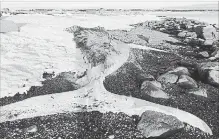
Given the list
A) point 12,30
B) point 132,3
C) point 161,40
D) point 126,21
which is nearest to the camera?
point 12,30

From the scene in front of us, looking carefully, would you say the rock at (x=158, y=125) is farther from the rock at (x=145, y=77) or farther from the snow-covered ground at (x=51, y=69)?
the rock at (x=145, y=77)

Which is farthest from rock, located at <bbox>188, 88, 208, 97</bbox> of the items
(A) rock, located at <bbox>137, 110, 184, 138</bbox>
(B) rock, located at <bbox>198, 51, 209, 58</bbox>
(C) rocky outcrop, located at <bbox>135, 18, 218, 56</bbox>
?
(C) rocky outcrop, located at <bbox>135, 18, 218, 56</bbox>

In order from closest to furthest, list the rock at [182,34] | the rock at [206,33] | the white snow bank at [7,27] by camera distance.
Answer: the white snow bank at [7,27]
the rock at [206,33]
the rock at [182,34]

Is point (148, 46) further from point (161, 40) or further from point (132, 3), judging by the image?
point (132, 3)

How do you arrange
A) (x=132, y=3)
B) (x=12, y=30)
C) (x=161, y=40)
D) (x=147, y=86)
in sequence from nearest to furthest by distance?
1. (x=147, y=86)
2. (x=12, y=30)
3. (x=161, y=40)
4. (x=132, y=3)

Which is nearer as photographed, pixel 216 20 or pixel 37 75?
pixel 37 75

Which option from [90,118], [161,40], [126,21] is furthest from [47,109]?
[126,21]

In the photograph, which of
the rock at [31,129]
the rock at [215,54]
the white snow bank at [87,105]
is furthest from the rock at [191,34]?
the rock at [31,129]

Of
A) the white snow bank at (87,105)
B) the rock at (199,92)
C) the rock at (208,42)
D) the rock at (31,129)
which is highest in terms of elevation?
the rock at (208,42)
